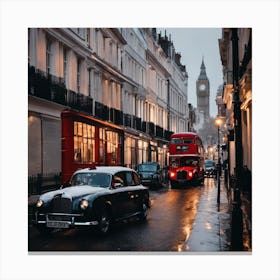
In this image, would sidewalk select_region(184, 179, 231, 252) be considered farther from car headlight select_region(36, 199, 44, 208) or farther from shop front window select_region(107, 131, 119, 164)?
shop front window select_region(107, 131, 119, 164)

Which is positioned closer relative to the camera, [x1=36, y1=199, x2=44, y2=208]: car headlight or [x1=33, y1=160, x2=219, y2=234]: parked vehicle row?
[x1=33, y1=160, x2=219, y2=234]: parked vehicle row

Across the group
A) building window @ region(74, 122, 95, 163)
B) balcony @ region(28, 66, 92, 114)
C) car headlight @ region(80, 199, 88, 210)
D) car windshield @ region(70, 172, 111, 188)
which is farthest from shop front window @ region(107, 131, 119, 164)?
car headlight @ region(80, 199, 88, 210)

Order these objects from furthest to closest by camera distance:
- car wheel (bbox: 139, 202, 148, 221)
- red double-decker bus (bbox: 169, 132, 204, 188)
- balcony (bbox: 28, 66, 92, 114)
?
red double-decker bus (bbox: 169, 132, 204, 188), balcony (bbox: 28, 66, 92, 114), car wheel (bbox: 139, 202, 148, 221)

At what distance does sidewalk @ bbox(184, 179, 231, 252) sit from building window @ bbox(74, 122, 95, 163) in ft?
12.1

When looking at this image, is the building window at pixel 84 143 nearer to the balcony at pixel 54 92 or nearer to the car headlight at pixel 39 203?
the balcony at pixel 54 92

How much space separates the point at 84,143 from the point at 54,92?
186 cm

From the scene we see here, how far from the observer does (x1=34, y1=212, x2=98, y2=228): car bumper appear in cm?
1122

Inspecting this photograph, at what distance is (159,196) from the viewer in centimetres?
2036

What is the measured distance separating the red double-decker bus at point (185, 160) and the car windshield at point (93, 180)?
9.52m

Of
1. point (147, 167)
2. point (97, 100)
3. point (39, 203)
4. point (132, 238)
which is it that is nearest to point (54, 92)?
point (147, 167)

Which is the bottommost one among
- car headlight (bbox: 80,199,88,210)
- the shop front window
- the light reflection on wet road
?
the light reflection on wet road

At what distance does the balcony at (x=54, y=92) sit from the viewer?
14.6 metres
